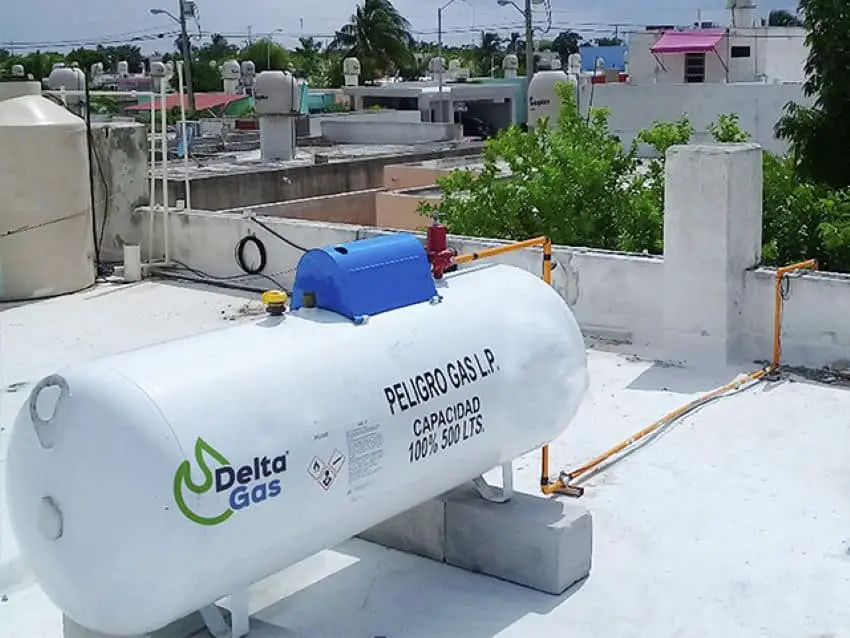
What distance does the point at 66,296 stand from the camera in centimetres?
1309

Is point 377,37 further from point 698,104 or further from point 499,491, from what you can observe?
point 499,491

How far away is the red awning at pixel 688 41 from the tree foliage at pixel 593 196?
2470cm

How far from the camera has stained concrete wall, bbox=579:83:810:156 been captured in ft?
101

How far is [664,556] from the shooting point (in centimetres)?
596

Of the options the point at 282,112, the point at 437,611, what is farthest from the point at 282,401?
the point at 282,112

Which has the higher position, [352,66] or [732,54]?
[352,66]

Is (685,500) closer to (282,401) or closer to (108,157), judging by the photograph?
(282,401)

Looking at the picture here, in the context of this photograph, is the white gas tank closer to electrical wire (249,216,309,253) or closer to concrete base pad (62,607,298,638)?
concrete base pad (62,607,298,638)

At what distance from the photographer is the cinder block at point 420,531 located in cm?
581

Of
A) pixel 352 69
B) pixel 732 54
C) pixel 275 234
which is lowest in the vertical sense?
pixel 275 234

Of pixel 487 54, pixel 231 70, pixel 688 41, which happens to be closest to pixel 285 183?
pixel 688 41

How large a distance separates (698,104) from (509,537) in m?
28.9

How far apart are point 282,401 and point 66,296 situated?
9265mm

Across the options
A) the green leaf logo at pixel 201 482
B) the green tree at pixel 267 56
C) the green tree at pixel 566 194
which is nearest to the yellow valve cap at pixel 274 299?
the green leaf logo at pixel 201 482
